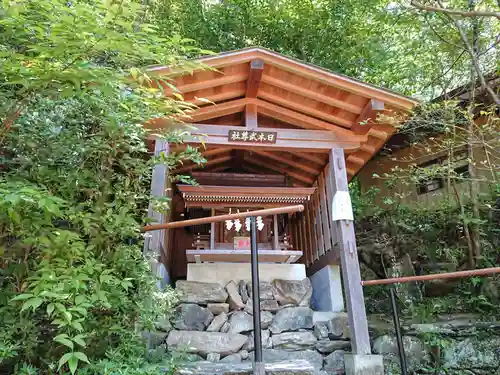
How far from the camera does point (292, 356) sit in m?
4.87

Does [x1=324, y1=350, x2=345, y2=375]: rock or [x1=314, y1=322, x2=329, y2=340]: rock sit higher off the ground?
[x1=314, y1=322, x2=329, y2=340]: rock

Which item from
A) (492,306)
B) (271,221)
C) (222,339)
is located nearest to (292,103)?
(271,221)

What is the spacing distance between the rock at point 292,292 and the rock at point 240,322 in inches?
26.7

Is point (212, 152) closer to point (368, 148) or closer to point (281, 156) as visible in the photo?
point (281, 156)

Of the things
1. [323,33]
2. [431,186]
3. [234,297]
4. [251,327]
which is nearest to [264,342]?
[251,327]

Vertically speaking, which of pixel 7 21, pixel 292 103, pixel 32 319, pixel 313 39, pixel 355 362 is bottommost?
pixel 355 362

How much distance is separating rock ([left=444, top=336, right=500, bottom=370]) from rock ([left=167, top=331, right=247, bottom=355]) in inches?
119

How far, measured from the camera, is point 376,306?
23.7 ft

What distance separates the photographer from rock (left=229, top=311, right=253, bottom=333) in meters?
5.20

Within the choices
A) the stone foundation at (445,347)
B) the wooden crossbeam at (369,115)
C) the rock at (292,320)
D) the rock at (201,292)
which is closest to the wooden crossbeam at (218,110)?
the wooden crossbeam at (369,115)

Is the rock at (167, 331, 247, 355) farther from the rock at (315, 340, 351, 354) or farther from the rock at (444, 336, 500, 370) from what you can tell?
the rock at (444, 336, 500, 370)

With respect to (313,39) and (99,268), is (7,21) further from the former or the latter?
(313,39)

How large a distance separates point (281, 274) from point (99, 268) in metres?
4.25

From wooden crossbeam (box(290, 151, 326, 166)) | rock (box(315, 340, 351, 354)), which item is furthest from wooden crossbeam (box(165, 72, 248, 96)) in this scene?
rock (box(315, 340, 351, 354))
